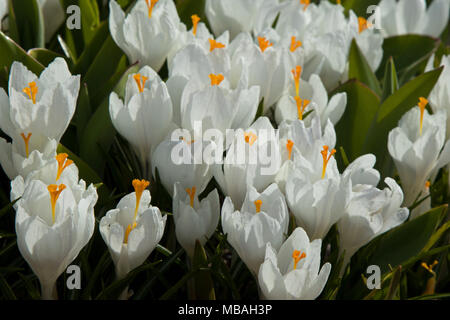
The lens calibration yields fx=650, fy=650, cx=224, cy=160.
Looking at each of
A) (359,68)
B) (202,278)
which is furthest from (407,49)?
(202,278)

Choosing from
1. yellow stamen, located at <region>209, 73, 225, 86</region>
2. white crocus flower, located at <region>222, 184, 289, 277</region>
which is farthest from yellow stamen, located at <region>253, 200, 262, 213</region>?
yellow stamen, located at <region>209, 73, 225, 86</region>

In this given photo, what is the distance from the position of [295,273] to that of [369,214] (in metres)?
0.14

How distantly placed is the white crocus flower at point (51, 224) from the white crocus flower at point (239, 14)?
64cm

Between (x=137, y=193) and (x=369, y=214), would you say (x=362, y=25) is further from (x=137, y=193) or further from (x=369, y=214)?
(x=137, y=193)

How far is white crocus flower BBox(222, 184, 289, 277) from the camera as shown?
0.77 metres

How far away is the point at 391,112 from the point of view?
3.46 feet

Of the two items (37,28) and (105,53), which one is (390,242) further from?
(37,28)

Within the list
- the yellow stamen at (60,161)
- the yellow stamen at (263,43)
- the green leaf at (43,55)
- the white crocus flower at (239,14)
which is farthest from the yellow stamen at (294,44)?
the yellow stamen at (60,161)

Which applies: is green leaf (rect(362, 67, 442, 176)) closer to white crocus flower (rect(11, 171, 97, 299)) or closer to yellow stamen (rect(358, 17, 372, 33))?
yellow stamen (rect(358, 17, 372, 33))

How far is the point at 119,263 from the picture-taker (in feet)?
2.64

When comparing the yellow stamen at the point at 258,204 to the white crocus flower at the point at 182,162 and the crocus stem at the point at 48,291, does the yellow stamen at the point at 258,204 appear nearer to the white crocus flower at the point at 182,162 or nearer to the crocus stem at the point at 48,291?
the white crocus flower at the point at 182,162
